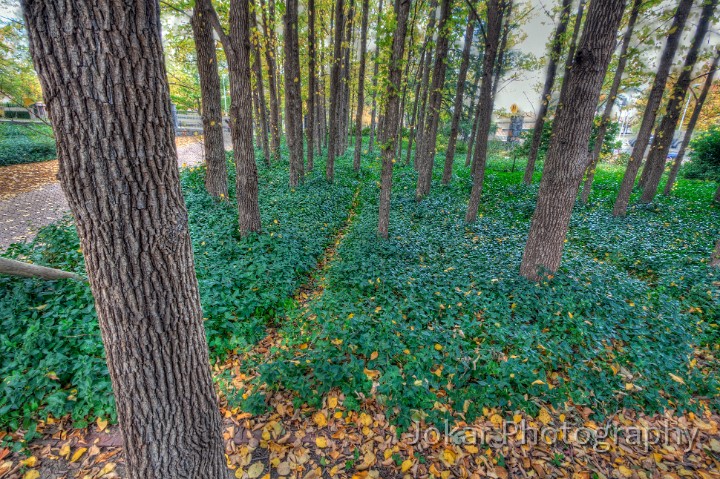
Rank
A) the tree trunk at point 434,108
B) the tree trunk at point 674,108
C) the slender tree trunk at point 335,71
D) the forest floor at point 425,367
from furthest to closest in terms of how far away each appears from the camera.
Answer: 1. the slender tree trunk at point 335,71
2. the tree trunk at point 674,108
3. the tree trunk at point 434,108
4. the forest floor at point 425,367

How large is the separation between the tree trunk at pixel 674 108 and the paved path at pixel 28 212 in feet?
49.0

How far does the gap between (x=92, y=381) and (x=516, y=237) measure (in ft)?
27.8

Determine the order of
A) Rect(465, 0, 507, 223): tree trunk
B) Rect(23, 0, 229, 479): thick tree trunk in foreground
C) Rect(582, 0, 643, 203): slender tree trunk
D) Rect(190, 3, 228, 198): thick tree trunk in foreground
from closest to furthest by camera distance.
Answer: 1. Rect(23, 0, 229, 479): thick tree trunk in foreground
2. Rect(465, 0, 507, 223): tree trunk
3. Rect(190, 3, 228, 198): thick tree trunk in foreground
4. Rect(582, 0, 643, 203): slender tree trunk

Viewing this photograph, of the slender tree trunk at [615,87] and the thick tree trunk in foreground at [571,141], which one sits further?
the slender tree trunk at [615,87]

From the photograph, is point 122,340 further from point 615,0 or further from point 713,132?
point 713,132

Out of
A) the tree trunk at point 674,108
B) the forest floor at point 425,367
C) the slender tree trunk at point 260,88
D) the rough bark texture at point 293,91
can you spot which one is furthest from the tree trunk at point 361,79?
the tree trunk at point 674,108

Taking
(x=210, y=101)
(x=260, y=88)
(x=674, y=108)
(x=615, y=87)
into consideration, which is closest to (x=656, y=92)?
(x=615, y=87)

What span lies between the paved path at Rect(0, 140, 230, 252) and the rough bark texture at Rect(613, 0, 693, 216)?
13487 millimetres

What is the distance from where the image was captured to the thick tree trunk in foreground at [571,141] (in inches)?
162

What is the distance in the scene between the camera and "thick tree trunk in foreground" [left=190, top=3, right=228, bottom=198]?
6.94 meters

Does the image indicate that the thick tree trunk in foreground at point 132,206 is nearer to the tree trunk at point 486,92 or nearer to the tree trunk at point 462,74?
the tree trunk at point 486,92

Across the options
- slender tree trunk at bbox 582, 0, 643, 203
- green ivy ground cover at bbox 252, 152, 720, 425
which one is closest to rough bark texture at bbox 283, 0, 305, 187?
green ivy ground cover at bbox 252, 152, 720, 425

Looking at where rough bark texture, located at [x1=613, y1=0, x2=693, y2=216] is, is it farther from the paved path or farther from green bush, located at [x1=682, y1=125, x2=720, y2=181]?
the paved path

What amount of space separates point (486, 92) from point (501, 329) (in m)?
6.40
